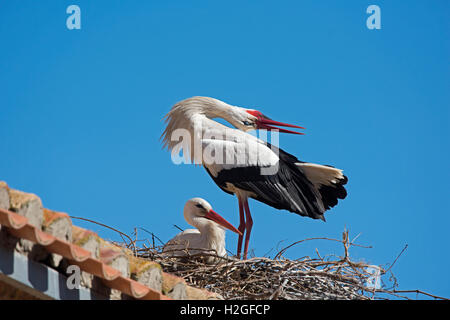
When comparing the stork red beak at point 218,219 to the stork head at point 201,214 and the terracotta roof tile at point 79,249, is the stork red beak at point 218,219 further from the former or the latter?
the terracotta roof tile at point 79,249

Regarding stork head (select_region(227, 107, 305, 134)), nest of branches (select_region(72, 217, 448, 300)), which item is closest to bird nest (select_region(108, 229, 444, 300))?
nest of branches (select_region(72, 217, 448, 300))

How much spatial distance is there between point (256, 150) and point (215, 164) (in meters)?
0.40

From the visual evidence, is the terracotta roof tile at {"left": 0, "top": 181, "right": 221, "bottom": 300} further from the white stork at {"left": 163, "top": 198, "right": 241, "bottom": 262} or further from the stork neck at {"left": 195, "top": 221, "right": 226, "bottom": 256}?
the stork neck at {"left": 195, "top": 221, "right": 226, "bottom": 256}

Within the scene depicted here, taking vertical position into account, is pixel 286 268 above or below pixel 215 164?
below

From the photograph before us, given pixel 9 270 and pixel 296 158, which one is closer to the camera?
pixel 9 270

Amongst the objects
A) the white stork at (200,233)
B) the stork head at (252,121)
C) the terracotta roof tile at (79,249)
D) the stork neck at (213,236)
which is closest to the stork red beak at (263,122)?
the stork head at (252,121)

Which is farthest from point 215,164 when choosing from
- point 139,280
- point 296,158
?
point 139,280

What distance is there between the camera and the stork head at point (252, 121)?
260 inches

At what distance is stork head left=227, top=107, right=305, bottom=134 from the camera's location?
6605mm

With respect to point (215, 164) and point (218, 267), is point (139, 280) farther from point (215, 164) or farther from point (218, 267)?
point (215, 164)

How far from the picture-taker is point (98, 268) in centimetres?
285

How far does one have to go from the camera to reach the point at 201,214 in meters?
5.75

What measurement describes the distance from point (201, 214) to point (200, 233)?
220 millimetres
